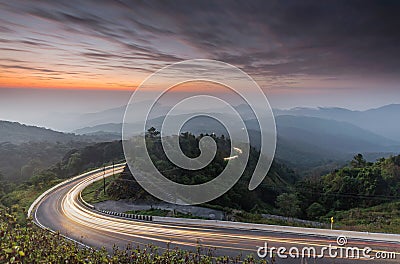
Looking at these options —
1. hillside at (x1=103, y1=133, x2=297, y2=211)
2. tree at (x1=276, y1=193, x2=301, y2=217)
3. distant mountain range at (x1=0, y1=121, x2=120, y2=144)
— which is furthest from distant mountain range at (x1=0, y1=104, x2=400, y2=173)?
tree at (x1=276, y1=193, x2=301, y2=217)

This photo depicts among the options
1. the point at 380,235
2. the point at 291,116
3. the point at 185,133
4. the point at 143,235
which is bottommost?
the point at 143,235

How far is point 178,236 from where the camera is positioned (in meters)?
10.4

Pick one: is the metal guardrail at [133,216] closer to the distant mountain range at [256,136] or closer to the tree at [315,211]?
the distant mountain range at [256,136]

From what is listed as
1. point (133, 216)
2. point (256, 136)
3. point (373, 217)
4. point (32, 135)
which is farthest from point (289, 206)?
point (32, 135)

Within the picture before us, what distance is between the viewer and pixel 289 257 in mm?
8219

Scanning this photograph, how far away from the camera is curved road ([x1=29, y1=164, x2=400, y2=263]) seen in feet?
30.0

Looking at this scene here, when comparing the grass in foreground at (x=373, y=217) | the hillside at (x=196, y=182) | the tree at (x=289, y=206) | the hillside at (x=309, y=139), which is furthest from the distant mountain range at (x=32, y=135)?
the grass in foreground at (x=373, y=217)

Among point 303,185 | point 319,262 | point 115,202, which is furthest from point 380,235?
point 303,185

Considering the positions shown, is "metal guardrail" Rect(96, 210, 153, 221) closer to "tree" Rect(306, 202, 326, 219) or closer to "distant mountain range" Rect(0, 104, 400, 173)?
"distant mountain range" Rect(0, 104, 400, 173)

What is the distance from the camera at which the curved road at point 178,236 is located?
30.0 ft

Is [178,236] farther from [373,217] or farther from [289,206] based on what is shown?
[289,206]

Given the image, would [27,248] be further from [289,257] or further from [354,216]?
[354,216]

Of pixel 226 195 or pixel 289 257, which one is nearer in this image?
pixel 289 257

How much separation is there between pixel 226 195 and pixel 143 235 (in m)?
10.5
